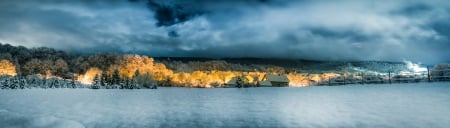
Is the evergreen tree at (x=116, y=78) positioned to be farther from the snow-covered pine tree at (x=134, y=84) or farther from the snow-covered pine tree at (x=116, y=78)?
the snow-covered pine tree at (x=134, y=84)

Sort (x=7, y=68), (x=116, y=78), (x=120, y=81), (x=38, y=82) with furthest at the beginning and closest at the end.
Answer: (x=7, y=68) < (x=38, y=82) < (x=116, y=78) < (x=120, y=81)

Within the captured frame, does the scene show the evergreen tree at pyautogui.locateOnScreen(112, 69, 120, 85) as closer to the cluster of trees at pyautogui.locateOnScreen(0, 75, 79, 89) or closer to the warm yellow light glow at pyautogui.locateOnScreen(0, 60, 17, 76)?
the cluster of trees at pyautogui.locateOnScreen(0, 75, 79, 89)

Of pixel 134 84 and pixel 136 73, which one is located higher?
pixel 136 73

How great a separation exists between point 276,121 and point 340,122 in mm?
3162

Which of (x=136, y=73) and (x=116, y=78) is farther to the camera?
(x=136, y=73)

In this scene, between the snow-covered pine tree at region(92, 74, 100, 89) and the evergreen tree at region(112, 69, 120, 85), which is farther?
the evergreen tree at region(112, 69, 120, 85)

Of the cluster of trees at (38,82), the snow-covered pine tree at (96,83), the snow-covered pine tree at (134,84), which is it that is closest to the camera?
the cluster of trees at (38,82)

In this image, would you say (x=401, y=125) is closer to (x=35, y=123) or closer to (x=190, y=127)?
(x=190, y=127)

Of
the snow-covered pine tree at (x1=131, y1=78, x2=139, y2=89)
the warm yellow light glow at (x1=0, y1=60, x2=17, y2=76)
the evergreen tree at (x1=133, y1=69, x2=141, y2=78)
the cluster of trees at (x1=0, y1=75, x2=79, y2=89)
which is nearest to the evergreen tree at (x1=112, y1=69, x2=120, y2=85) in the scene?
the snow-covered pine tree at (x1=131, y1=78, x2=139, y2=89)

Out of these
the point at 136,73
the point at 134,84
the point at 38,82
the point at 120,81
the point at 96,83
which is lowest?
the point at 134,84

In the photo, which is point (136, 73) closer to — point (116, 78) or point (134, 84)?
point (116, 78)

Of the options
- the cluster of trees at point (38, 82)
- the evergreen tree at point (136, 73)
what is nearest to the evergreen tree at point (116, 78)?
the evergreen tree at point (136, 73)

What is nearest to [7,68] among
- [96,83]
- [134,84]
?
[96,83]

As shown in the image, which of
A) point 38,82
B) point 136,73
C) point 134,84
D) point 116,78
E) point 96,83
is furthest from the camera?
point 136,73
